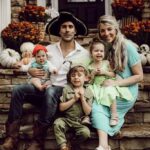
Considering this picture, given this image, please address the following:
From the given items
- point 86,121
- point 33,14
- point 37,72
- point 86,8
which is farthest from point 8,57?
point 86,8

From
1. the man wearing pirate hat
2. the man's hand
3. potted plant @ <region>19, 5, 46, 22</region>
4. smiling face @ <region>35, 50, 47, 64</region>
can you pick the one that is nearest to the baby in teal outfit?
the man wearing pirate hat

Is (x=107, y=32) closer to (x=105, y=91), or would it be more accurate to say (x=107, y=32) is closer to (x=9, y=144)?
(x=105, y=91)

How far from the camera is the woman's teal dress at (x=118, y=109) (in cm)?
446

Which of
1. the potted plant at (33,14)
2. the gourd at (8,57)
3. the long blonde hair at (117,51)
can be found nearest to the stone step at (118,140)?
the long blonde hair at (117,51)

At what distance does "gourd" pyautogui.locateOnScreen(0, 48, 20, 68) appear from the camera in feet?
21.9

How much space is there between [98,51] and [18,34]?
280cm

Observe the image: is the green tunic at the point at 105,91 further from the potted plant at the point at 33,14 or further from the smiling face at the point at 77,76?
the potted plant at the point at 33,14

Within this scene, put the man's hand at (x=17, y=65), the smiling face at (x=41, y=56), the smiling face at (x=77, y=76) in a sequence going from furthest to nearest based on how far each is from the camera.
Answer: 1. the man's hand at (x=17, y=65)
2. the smiling face at (x=41, y=56)
3. the smiling face at (x=77, y=76)

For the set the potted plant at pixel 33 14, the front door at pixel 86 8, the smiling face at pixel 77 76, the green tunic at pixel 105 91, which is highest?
the front door at pixel 86 8

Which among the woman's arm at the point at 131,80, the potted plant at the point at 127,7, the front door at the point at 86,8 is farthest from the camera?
the front door at the point at 86,8

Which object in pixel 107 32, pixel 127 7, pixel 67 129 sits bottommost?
pixel 67 129

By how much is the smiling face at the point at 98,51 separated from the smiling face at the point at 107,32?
108 millimetres

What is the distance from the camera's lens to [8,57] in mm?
6781

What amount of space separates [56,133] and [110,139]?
476 millimetres
